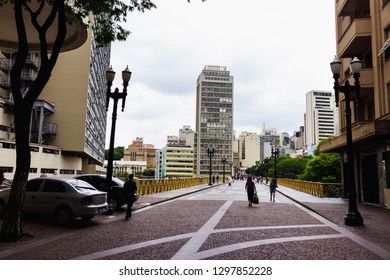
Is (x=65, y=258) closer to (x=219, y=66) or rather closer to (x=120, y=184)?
(x=120, y=184)

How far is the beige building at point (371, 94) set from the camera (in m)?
17.4

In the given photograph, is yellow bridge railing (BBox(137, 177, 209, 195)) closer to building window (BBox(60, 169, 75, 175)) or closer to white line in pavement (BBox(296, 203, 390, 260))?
white line in pavement (BBox(296, 203, 390, 260))

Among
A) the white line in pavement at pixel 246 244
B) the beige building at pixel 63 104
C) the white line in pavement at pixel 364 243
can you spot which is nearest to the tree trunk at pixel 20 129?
the white line in pavement at pixel 246 244

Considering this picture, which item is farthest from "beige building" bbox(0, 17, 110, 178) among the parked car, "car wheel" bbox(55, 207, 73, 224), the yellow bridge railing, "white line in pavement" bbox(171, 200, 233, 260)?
"white line in pavement" bbox(171, 200, 233, 260)

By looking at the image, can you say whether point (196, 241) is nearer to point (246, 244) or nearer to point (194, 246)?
point (194, 246)

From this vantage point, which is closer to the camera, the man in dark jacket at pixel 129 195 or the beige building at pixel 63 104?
the man in dark jacket at pixel 129 195

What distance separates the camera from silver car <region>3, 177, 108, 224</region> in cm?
990

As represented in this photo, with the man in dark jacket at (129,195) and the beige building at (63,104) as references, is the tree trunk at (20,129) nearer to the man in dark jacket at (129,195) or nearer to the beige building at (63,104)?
the man in dark jacket at (129,195)

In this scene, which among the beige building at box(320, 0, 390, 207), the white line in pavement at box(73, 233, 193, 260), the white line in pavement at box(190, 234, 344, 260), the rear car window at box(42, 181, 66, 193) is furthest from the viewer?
the beige building at box(320, 0, 390, 207)

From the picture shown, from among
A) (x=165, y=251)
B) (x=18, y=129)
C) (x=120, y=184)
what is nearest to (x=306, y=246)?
(x=165, y=251)

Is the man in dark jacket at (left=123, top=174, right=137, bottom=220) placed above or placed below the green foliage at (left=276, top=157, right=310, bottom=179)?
below

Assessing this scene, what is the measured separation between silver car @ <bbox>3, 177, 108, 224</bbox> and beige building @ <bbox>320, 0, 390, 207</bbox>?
1377 centimetres

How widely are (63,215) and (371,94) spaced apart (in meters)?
19.5
